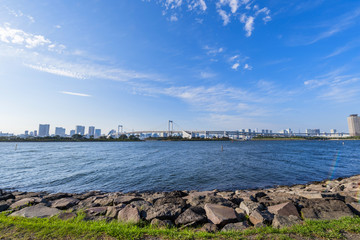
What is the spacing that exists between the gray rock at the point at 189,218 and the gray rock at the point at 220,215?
215 millimetres

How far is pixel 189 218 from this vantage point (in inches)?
138

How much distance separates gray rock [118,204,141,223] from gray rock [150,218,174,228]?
363mm

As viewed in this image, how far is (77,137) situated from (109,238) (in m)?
112

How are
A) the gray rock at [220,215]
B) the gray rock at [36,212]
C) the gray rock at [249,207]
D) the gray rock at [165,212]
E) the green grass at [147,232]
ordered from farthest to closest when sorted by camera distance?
1. the gray rock at [249,207]
2. the gray rock at [36,212]
3. the gray rock at [165,212]
4. the gray rock at [220,215]
5. the green grass at [147,232]

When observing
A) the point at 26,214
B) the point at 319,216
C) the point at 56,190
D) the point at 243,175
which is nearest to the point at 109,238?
the point at 26,214

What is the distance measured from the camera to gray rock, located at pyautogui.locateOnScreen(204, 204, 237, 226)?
134 inches

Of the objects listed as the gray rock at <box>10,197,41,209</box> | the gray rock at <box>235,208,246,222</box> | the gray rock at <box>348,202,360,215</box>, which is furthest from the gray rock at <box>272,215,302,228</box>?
Answer: the gray rock at <box>10,197,41,209</box>

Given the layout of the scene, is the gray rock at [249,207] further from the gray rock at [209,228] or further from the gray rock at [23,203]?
the gray rock at [23,203]

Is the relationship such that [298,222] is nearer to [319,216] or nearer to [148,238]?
[319,216]

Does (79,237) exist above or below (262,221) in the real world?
above

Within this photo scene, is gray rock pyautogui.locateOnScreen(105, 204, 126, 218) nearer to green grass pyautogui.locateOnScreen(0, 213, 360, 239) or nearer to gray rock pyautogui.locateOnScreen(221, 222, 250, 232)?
green grass pyautogui.locateOnScreen(0, 213, 360, 239)

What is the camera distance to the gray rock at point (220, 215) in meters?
3.41

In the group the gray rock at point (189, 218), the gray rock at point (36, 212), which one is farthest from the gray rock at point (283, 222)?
the gray rock at point (36, 212)

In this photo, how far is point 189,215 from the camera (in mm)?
3607
